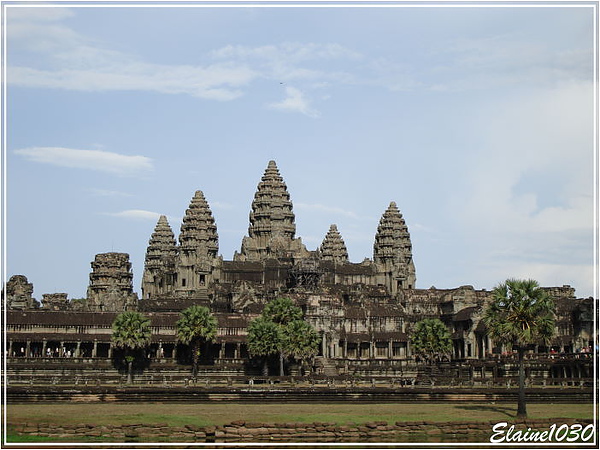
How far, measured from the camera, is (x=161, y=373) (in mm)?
124812

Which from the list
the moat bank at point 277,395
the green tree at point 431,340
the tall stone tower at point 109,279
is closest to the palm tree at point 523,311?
the moat bank at point 277,395

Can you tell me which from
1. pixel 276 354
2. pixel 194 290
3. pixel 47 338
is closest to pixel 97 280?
pixel 194 290

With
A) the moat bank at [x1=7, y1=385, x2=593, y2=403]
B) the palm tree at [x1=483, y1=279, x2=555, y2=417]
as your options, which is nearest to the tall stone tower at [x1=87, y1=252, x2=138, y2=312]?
the moat bank at [x1=7, y1=385, x2=593, y2=403]

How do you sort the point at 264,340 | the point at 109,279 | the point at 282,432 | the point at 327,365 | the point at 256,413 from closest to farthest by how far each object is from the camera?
the point at 282,432, the point at 256,413, the point at 264,340, the point at 327,365, the point at 109,279

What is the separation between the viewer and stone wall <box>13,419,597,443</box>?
56125 mm

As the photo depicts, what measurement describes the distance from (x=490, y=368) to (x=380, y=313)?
116 ft

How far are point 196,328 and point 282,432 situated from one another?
69.2 m

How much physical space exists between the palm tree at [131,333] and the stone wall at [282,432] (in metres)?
64.5

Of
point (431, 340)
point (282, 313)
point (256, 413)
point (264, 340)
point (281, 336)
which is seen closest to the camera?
point (256, 413)

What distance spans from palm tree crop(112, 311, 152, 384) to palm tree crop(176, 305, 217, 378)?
4.16 metres

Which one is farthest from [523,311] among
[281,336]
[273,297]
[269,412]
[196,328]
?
[273,297]

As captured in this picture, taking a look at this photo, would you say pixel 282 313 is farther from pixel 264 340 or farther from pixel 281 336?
pixel 264 340

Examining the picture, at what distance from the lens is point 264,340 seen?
125 m

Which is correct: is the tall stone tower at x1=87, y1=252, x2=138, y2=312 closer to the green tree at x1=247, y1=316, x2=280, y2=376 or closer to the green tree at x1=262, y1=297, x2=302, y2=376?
the green tree at x1=262, y1=297, x2=302, y2=376
